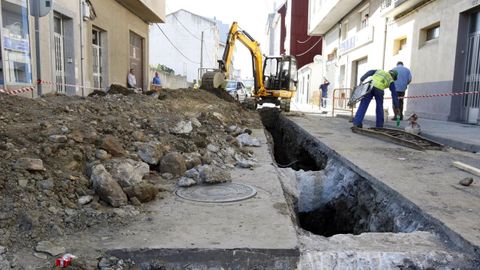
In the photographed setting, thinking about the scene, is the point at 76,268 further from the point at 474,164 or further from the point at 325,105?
the point at 325,105

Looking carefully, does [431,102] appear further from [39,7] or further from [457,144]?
[39,7]

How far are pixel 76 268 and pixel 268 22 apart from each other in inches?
2688

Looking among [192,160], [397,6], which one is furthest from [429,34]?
[192,160]

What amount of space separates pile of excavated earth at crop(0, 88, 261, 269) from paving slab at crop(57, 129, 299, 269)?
0.19m

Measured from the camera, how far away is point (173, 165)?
3891 millimetres

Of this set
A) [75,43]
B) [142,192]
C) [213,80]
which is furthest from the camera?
[213,80]

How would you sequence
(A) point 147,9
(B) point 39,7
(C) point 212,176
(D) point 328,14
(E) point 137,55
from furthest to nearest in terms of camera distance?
(D) point 328,14
(E) point 137,55
(A) point 147,9
(B) point 39,7
(C) point 212,176

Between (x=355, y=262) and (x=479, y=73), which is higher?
(x=479, y=73)

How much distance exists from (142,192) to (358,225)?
2.50 m

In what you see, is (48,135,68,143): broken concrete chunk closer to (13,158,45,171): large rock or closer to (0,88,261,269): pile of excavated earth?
(0,88,261,269): pile of excavated earth

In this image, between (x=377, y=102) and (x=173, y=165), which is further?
(x=377, y=102)

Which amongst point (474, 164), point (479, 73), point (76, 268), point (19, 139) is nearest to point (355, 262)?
point (76, 268)

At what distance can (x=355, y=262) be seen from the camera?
2334 mm

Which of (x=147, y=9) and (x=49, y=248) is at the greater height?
(x=147, y=9)
